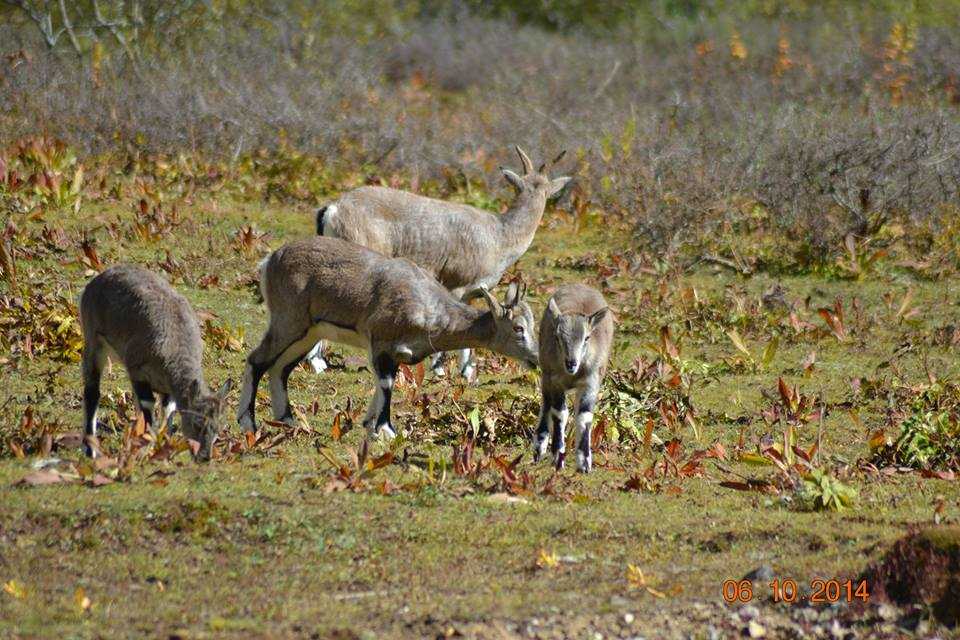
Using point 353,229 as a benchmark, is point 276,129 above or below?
below

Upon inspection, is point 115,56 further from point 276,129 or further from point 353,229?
point 353,229

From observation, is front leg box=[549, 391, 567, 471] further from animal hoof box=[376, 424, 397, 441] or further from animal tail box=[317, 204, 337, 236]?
animal tail box=[317, 204, 337, 236]

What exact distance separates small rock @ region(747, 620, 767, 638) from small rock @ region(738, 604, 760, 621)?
64 millimetres

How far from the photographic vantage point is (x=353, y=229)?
1412 cm

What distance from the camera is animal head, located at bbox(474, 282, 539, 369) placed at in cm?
1151

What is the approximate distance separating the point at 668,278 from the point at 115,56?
10777mm

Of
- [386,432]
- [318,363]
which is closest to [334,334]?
[386,432]

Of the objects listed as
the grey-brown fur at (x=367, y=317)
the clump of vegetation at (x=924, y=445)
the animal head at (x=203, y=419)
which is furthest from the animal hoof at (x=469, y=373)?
the animal head at (x=203, y=419)

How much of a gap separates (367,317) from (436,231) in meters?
3.30

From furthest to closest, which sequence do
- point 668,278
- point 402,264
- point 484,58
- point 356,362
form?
point 484,58 < point 668,278 < point 356,362 < point 402,264

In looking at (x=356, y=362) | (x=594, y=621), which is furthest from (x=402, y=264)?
(x=594, y=621)

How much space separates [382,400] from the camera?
36.9 feet

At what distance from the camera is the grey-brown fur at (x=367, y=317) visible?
11508 millimetres

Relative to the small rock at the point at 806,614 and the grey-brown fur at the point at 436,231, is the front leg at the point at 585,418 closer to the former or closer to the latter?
the small rock at the point at 806,614
